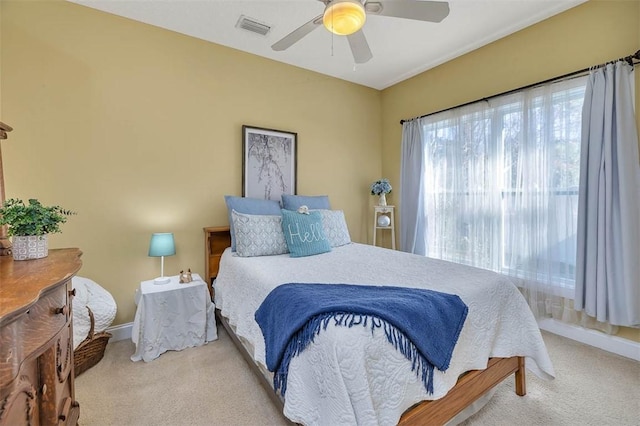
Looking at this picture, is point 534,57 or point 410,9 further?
point 534,57

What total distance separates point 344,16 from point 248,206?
5.87ft

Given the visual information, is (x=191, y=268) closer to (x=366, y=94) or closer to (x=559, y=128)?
(x=366, y=94)

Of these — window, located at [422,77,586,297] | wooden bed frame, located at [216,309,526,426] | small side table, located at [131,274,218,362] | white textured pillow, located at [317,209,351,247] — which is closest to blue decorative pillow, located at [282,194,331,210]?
white textured pillow, located at [317,209,351,247]

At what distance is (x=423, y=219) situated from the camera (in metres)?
3.66

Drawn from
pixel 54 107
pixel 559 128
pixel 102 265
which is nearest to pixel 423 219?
pixel 559 128

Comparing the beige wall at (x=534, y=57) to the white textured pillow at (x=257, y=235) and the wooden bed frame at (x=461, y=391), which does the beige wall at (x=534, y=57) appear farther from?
the white textured pillow at (x=257, y=235)

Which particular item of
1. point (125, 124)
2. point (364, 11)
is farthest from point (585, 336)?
point (125, 124)

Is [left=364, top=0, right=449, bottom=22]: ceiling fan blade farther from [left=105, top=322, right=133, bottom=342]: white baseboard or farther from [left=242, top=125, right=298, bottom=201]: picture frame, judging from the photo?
[left=105, top=322, right=133, bottom=342]: white baseboard

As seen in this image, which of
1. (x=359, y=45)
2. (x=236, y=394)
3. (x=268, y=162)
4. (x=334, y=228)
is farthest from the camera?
(x=268, y=162)

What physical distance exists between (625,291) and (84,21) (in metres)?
4.79

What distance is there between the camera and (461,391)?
1.45 meters

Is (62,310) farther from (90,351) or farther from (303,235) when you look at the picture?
(303,235)

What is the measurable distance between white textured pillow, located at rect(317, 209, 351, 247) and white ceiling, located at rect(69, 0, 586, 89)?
1784mm

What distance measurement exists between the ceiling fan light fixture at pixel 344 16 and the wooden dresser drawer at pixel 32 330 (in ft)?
6.04
